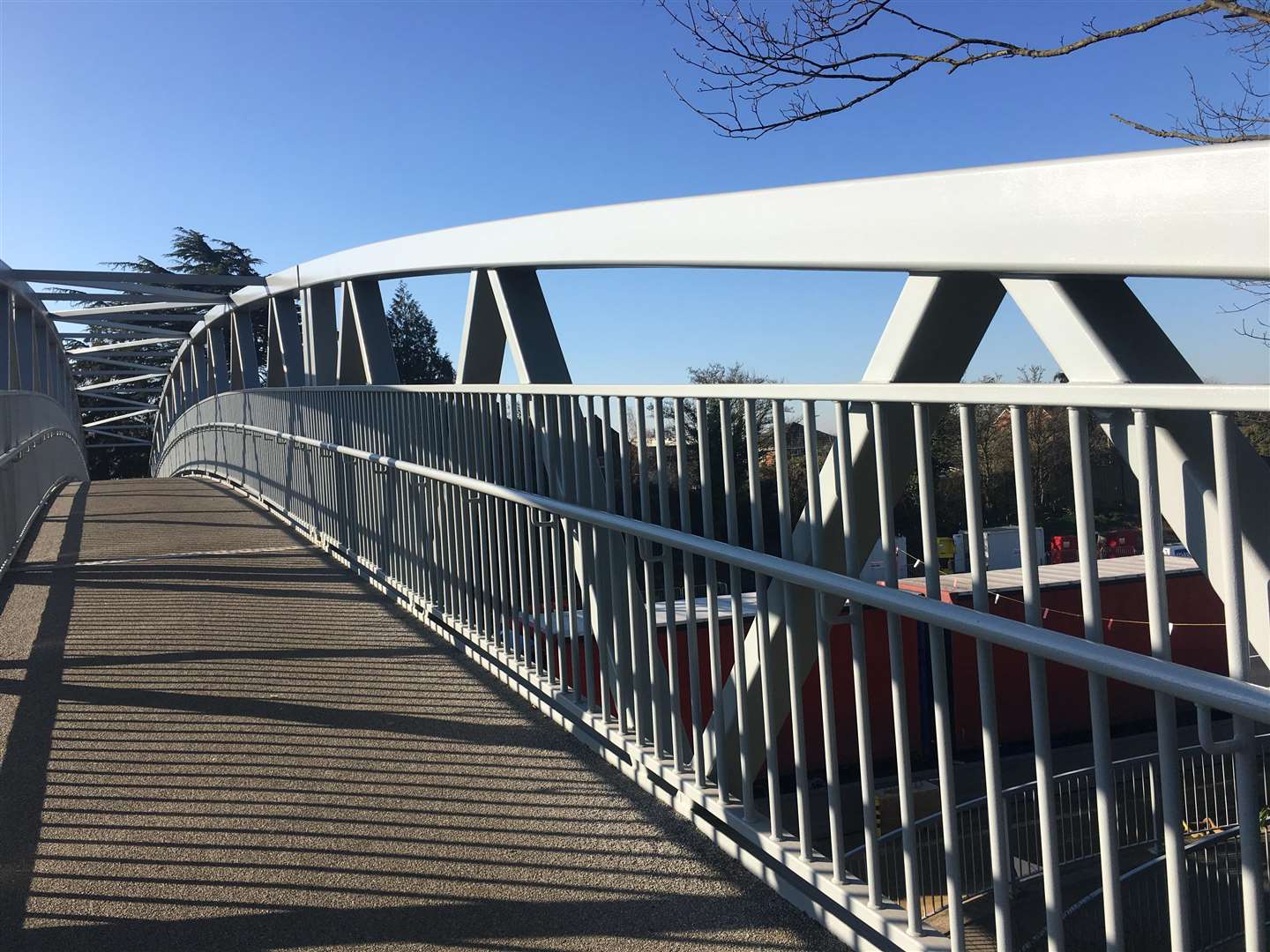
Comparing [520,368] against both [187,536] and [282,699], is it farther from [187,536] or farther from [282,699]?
[187,536]

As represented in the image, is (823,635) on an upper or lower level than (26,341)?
lower

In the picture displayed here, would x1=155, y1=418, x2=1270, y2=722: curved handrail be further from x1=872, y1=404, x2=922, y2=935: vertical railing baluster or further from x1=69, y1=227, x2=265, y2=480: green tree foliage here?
x1=69, y1=227, x2=265, y2=480: green tree foliage

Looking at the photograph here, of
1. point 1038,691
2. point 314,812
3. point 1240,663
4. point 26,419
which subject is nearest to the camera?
point 1240,663

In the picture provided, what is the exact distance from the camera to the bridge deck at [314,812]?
3148 mm

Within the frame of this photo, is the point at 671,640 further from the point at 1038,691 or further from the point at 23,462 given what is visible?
the point at 23,462

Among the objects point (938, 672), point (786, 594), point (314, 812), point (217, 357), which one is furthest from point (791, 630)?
point (217, 357)

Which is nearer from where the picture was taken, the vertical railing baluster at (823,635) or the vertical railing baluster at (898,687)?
the vertical railing baluster at (898,687)

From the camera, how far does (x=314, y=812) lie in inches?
157

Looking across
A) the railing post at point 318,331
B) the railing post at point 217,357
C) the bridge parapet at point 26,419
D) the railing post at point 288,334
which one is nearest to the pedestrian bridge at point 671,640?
the bridge parapet at point 26,419

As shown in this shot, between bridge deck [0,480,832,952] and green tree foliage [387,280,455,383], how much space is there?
225ft

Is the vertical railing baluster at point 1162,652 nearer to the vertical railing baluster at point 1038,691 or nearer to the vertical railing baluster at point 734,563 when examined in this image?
the vertical railing baluster at point 1038,691

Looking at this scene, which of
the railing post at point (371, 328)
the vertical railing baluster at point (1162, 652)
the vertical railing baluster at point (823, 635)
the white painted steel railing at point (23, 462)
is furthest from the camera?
the railing post at point (371, 328)

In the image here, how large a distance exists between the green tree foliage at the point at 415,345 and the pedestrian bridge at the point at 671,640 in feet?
225

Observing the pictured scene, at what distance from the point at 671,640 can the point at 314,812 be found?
1.43m
